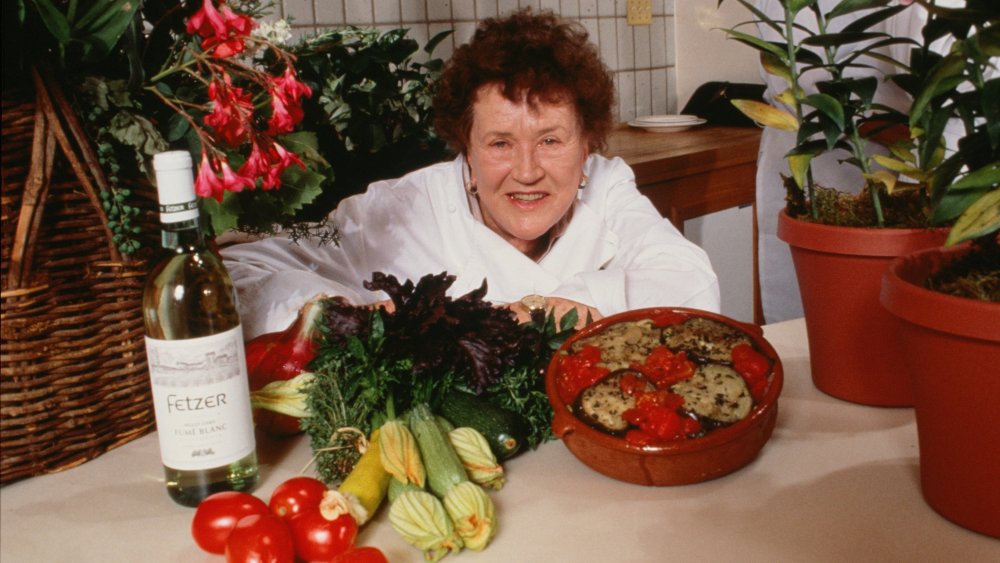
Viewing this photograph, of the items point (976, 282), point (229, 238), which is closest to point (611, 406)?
point (976, 282)

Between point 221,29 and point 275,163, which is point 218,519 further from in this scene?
point 221,29

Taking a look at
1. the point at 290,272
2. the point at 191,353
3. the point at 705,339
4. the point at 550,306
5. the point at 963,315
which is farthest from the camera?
the point at 290,272

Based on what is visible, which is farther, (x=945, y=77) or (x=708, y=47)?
(x=708, y=47)

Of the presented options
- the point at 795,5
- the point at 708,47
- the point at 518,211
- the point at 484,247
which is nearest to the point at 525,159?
the point at 518,211

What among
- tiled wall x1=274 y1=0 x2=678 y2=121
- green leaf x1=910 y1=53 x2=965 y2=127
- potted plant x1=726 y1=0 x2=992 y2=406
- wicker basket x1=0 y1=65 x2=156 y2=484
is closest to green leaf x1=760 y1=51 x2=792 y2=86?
potted plant x1=726 y1=0 x2=992 y2=406

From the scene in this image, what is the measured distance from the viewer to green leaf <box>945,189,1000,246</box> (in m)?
0.64

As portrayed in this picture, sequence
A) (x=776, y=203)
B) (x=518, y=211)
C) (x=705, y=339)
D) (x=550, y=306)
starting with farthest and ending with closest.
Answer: (x=776, y=203), (x=518, y=211), (x=550, y=306), (x=705, y=339)

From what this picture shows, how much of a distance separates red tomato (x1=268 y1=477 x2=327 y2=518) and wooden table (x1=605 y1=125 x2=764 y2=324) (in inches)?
69.2

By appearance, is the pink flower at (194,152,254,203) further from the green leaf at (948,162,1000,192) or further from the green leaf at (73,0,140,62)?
the green leaf at (948,162,1000,192)

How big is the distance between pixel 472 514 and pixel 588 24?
8.52 ft

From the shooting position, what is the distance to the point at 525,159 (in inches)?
67.0

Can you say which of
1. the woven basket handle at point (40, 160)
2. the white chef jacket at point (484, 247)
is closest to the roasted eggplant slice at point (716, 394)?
the woven basket handle at point (40, 160)

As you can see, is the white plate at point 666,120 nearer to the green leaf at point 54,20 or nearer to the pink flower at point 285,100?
the pink flower at point 285,100

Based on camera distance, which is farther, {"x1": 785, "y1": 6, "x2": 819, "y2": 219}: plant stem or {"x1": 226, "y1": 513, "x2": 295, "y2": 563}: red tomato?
{"x1": 785, "y1": 6, "x2": 819, "y2": 219}: plant stem
